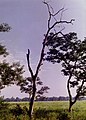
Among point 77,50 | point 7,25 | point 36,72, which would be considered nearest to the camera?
point 36,72

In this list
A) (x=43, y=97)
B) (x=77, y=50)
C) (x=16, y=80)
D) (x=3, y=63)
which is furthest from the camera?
(x=43, y=97)

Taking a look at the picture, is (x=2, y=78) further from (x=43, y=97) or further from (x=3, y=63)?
(x=43, y=97)

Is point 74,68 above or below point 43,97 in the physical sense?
above

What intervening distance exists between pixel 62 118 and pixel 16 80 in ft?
36.1

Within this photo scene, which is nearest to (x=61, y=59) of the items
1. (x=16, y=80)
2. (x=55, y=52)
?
(x=55, y=52)

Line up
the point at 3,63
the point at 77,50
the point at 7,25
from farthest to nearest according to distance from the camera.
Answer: the point at 77,50 → the point at 3,63 → the point at 7,25

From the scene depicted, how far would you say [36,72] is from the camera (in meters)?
19.3

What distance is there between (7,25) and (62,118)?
807 centimetres

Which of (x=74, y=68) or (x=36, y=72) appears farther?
(x=74, y=68)

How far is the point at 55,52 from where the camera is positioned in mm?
37938

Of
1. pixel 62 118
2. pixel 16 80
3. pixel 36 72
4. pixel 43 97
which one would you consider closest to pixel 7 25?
pixel 36 72

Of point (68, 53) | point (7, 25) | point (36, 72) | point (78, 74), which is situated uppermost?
point (7, 25)

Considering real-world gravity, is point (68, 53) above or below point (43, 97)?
above

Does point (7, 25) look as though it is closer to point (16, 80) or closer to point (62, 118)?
point (16, 80)
